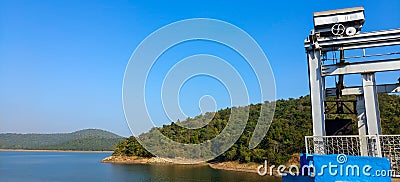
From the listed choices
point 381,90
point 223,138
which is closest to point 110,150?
point 223,138

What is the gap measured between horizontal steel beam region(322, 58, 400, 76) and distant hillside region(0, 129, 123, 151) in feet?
311

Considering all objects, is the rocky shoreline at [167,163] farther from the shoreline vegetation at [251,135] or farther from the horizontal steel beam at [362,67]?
the horizontal steel beam at [362,67]

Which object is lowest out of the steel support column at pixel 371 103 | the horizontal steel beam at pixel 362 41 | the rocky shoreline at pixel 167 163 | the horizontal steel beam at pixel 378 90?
the rocky shoreline at pixel 167 163

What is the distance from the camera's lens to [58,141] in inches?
7072

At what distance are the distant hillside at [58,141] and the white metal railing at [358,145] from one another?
94.7 meters

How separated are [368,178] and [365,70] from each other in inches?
101

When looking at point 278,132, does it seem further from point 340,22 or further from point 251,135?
point 340,22

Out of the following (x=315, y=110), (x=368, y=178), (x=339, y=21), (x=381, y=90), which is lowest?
(x=368, y=178)

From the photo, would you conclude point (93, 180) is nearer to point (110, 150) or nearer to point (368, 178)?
point (368, 178)

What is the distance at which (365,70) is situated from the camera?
6434mm

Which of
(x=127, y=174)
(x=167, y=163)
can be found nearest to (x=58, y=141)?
(x=167, y=163)

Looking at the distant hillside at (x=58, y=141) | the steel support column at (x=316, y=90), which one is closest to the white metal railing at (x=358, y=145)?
the steel support column at (x=316, y=90)

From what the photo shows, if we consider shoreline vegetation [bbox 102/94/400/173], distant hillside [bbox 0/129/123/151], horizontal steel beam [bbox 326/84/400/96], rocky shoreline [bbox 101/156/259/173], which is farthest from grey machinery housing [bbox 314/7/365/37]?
distant hillside [bbox 0/129/123/151]

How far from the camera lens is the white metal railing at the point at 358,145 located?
19.6ft
